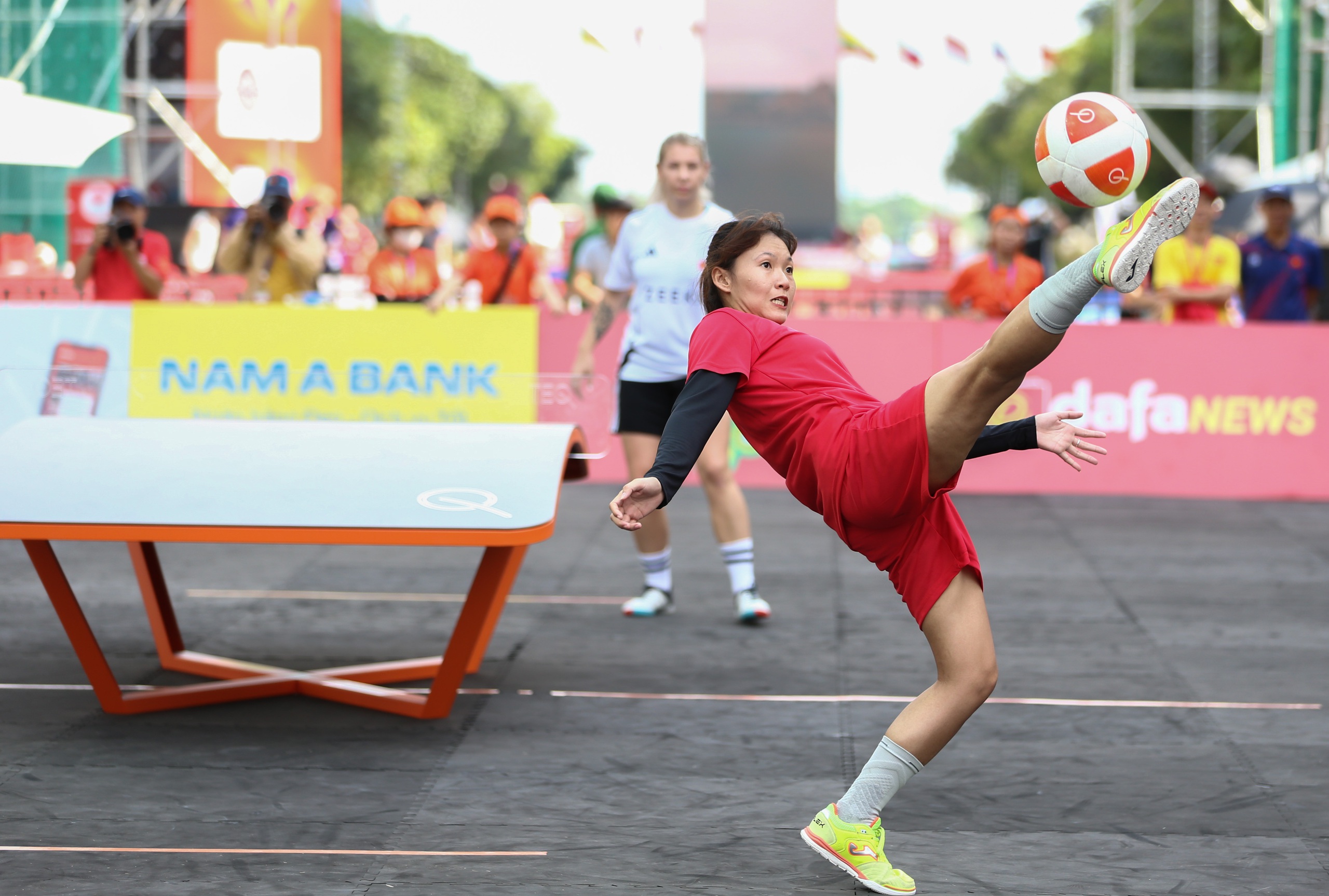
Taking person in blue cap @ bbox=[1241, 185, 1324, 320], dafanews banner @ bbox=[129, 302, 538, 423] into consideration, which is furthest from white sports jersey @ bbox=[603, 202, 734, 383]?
person in blue cap @ bbox=[1241, 185, 1324, 320]

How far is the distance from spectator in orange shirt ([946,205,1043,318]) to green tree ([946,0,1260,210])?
40.7 inches

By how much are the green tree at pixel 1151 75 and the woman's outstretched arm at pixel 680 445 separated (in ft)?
16.9

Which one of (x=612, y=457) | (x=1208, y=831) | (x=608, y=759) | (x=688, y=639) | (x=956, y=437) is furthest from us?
(x=612, y=457)

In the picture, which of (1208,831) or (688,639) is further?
(688,639)

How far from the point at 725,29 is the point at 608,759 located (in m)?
12.7

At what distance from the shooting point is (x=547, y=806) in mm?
4152

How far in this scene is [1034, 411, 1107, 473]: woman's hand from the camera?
3.45 m

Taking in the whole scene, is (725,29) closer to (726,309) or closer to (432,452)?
(432,452)

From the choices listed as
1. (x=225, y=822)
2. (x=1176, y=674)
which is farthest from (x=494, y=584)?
(x=1176, y=674)

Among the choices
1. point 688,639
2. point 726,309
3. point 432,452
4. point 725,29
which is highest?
point 725,29

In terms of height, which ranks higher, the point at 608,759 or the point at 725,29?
the point at 725,29

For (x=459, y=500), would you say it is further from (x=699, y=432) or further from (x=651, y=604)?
(x=651, y=604)

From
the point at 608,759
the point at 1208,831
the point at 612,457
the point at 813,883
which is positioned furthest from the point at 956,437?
the point at 612,457

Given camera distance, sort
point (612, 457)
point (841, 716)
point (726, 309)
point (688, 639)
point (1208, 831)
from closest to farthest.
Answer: point (726, 309)
point (1208, 831)
point (841, 716)
point (688, 639)
point (612, 457)
